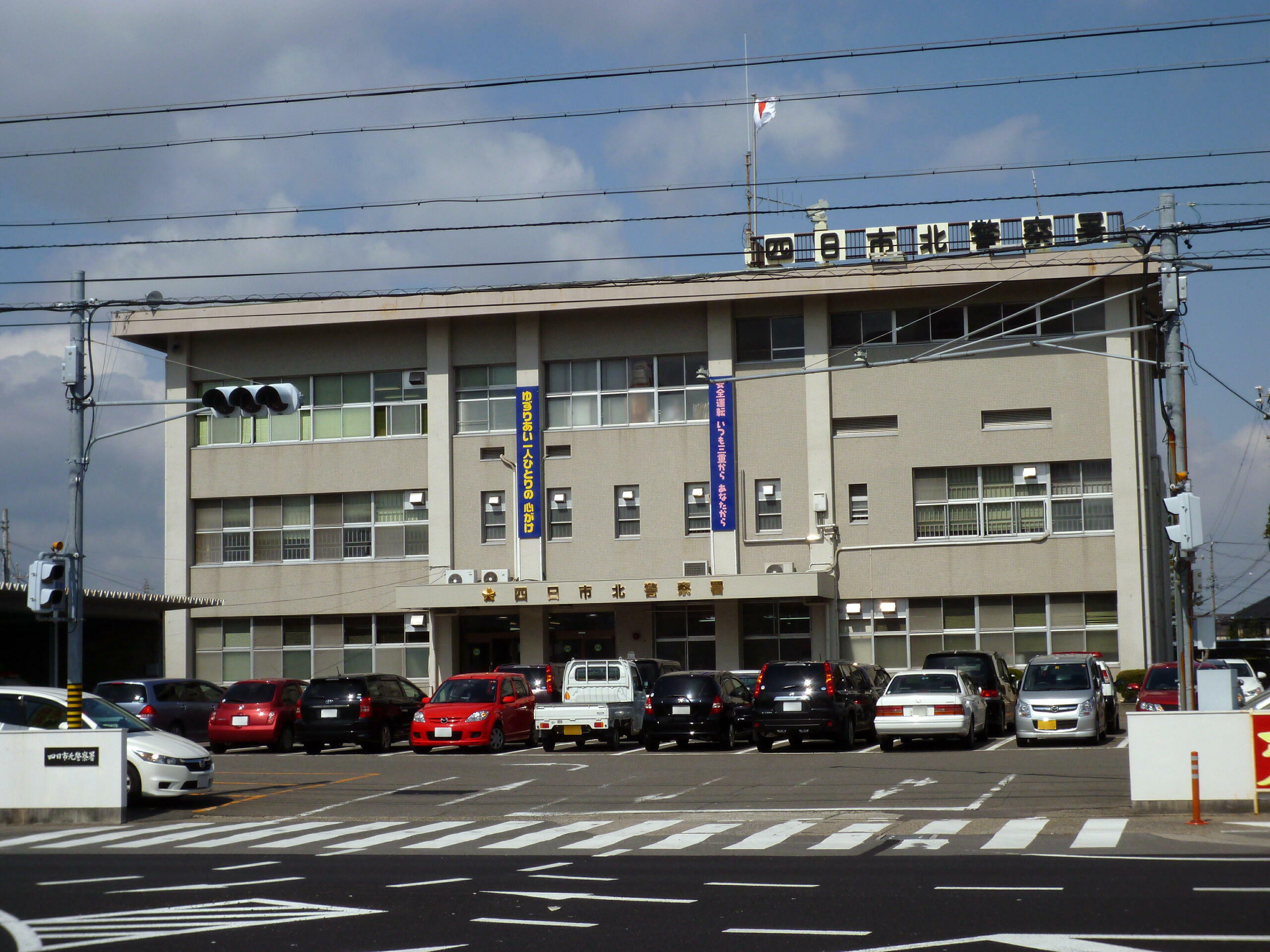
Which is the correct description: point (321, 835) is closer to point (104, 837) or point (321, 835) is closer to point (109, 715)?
point (104, 837)

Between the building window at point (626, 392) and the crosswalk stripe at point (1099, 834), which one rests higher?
the building window at point (626, 392)

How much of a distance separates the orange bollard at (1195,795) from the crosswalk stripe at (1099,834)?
68 centimetres

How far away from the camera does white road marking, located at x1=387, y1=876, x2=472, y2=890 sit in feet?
38.2

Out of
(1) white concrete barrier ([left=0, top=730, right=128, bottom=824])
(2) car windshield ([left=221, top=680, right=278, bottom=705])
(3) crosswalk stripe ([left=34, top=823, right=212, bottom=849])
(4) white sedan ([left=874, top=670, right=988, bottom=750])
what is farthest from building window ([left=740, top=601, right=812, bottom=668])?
(1) white concrete barrier ([left=0, top=730, right=128, bottom=824])

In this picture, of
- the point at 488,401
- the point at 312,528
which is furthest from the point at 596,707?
the point at 312,528

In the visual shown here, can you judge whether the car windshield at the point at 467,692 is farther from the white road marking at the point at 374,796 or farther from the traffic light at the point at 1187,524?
the traffic light at the point at 1187,524

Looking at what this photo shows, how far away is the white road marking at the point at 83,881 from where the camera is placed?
12250mm

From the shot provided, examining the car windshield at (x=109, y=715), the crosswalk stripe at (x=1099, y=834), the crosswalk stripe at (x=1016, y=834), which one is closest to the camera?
the crosswalk stripe at (x=1099, y=834)

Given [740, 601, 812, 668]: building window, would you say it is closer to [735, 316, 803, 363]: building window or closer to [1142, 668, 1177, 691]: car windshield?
[735, 316, 803, 363]: building window

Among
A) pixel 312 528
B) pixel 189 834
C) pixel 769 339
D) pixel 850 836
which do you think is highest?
pixel 769 339

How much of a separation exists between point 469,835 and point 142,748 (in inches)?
235

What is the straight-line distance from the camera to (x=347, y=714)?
2878cm

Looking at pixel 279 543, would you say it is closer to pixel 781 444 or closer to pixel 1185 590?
pixel 781 444

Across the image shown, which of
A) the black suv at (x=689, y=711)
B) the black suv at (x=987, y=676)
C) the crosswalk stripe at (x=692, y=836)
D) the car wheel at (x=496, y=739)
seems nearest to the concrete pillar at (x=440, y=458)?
the car wheel at (x=496, y=739)
